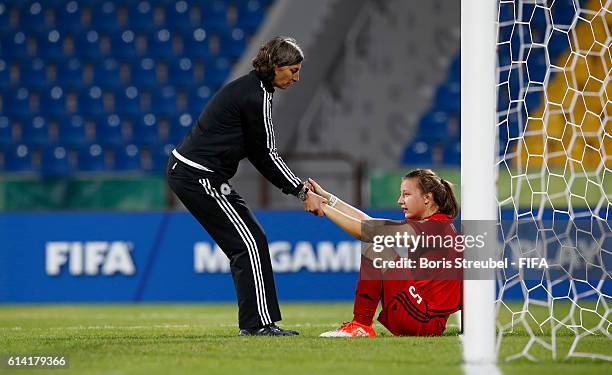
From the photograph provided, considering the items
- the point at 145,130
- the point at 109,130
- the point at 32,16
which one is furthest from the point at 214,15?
the point at 32,16

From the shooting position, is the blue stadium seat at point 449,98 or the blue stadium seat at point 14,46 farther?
the blue stadium seat at point 14,46

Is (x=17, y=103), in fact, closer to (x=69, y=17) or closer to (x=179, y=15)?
(x=69, y=17)

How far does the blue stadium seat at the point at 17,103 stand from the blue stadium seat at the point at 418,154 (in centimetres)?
520

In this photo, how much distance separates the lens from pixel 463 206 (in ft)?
14.8

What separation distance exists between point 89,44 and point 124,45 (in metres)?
0.51

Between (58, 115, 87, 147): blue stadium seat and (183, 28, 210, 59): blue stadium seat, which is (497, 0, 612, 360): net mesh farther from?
(58, 115, 87, 147): blue stadium seat

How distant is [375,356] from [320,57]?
9.26m

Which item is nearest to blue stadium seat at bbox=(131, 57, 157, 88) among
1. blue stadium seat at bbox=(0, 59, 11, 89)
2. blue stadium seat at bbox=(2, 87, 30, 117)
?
blue stadium seat at bbox=(2, 87, 30, 117)

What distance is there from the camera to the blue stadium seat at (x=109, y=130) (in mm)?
13492

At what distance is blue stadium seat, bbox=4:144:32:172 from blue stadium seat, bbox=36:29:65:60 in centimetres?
153

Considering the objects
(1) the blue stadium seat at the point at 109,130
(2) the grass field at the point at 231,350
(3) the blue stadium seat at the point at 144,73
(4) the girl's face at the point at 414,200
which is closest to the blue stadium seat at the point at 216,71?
(3) the blue stadium seat at the point at 144,73

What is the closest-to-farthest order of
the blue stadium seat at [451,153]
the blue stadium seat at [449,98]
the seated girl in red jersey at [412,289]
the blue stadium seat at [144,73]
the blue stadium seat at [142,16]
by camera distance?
the seated girl in red jersey at [412,289], the blue stadium seat at [451,153], the blue stadium seat at [449,98], the blue stadium seat at [144,73], the blue stadium seat at [142,16]

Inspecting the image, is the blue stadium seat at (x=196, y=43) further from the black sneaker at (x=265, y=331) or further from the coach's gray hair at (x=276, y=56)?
the black sneaker at (x=265, y=331)

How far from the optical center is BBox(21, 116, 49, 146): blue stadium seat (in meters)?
13.6
